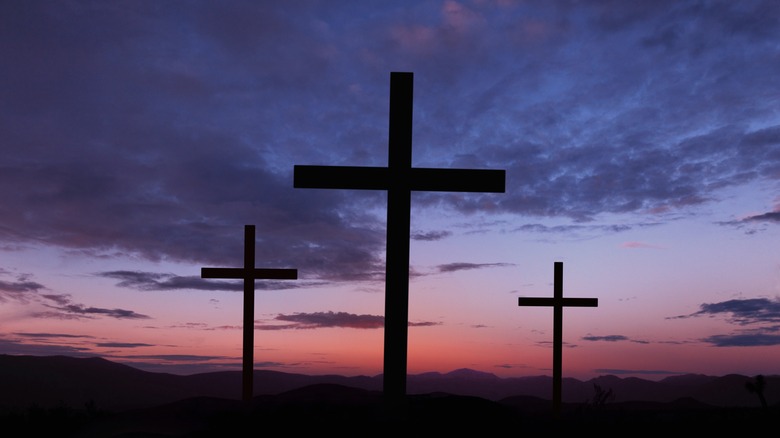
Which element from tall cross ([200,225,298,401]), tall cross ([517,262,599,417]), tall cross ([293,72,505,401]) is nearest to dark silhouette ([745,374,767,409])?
tall cross ([517,262,599,417])

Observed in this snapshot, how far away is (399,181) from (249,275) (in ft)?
17.1

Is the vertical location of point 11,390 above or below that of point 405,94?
below

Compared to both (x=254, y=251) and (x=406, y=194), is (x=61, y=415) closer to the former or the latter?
(x=254, y=251)

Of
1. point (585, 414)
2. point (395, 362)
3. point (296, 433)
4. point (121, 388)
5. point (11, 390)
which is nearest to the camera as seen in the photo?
point (296, 433)

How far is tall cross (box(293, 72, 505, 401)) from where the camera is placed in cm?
1119

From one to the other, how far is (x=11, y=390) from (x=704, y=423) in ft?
115

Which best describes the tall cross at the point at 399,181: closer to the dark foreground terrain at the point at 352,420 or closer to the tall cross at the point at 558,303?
the dark foreground terrain at the point at 352,420

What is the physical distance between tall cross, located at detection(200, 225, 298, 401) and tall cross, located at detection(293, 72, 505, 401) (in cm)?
408

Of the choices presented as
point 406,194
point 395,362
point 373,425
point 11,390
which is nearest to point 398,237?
point 406,194

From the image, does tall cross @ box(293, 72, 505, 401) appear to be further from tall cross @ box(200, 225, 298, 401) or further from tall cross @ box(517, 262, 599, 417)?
tall cross @ box(517, 262, 599, 417)

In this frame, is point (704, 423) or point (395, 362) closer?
point (395, 362)

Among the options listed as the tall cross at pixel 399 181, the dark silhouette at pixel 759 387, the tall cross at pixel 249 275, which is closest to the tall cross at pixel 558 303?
the dark silhouette at pixel 759 387

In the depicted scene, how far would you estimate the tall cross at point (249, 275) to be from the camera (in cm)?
1517

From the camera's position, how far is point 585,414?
1487 centimetres
